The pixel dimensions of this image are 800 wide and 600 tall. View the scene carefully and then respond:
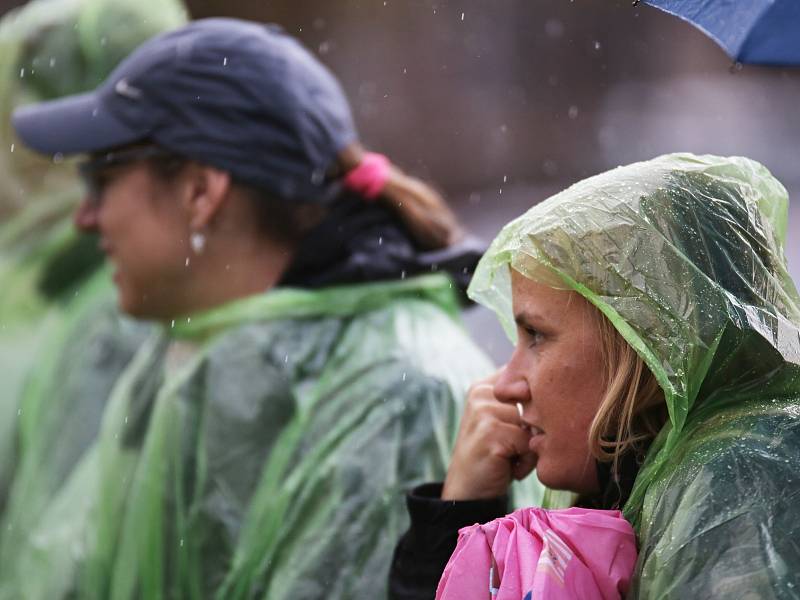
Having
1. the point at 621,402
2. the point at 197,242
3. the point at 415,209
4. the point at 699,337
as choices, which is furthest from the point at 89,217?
the point at 699,337

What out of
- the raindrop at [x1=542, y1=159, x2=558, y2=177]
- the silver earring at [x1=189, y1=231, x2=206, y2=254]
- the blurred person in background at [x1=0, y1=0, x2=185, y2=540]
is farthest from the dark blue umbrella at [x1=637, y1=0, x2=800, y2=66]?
the raindrop at [x1=542, y1=159, x2=558, y2=177]

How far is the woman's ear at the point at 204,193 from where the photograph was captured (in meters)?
3.52

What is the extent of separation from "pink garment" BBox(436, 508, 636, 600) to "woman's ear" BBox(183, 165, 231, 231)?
5.90 feet

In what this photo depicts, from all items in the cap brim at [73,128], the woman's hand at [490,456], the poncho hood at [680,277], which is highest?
the poncho hood at [680,277]

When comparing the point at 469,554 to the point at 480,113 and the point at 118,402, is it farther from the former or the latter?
the point at 480,113

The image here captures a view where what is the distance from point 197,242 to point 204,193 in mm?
130

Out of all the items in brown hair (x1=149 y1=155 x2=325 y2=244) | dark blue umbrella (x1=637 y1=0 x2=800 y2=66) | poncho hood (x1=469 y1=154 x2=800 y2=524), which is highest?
dark blue umbrella (x1=637 y1=0 x2=800 y2=66)

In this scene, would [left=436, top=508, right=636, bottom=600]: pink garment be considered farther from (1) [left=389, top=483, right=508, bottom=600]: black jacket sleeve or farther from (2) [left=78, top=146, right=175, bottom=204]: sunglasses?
(2) [left=78, top=146, right=175, bottom=204]: sunglasses

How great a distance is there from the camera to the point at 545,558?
1.80 meters

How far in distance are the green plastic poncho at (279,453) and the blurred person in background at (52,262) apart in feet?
2.02

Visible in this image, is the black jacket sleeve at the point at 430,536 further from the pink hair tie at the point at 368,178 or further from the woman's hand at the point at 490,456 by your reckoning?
the pink hair tie at the point at 368,178

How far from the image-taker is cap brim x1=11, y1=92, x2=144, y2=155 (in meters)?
3.56

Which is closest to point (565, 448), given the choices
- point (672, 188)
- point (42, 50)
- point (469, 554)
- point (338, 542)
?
point (469, 554)

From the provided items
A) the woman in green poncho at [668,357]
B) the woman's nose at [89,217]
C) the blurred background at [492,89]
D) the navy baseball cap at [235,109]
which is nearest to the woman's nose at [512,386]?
the woman in green poncho at [668,357]
